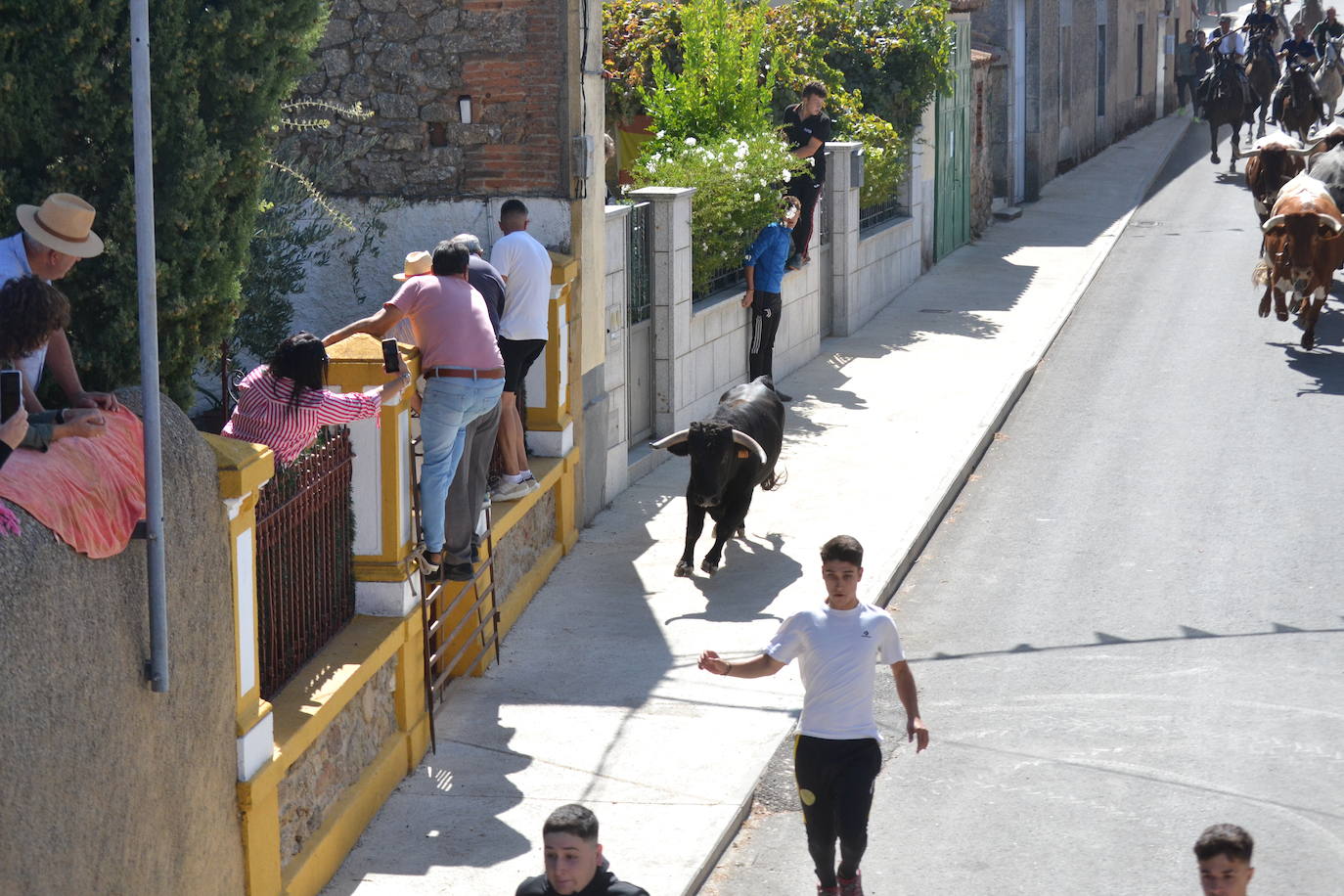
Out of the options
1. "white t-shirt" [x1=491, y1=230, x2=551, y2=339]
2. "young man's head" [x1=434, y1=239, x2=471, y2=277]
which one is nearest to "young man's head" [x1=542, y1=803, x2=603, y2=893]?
"young man's head" [x1=434, y1=239, x2=471, y2=277]

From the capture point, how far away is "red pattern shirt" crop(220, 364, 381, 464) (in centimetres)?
774

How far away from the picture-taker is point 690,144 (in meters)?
17.0

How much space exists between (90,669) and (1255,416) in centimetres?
1357

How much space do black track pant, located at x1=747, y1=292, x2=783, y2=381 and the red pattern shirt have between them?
9507 millimetres

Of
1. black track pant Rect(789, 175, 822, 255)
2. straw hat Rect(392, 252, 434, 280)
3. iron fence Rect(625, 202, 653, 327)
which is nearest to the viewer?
straw hat Rect(392, 252, 434, 280)

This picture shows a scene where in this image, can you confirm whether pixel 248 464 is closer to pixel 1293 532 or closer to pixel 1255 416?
pixel 1293 532

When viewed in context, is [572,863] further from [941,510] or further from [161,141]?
[941,510]

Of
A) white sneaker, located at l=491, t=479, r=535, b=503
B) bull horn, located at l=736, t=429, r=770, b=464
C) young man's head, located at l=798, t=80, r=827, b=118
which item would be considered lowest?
white sneaker, located at l=491, t=479, r=535, b=503

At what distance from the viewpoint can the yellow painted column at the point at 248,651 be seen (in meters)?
6.75

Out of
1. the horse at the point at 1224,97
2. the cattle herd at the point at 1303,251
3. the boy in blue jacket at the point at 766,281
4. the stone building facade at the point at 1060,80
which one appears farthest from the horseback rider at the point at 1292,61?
the boy in blue jacket at the point at 766,281

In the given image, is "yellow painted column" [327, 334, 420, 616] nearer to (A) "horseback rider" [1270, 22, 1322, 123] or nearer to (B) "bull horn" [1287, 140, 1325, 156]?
(B) "bull horn" [1287, 140, 1325, 156]

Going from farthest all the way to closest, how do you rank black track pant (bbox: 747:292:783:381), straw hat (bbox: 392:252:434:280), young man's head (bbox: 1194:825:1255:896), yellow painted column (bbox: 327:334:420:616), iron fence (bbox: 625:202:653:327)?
black track pant (bbox: 747:292:783:381) → iron fence (bbox: 625:202:653:327) → straw hat (bbox: 392:252:434:280) → yellow painted column (bbox: 327:334:420:616) → young man's head (bbox: 1194:825:1255:896)

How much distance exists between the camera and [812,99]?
60.5 ft

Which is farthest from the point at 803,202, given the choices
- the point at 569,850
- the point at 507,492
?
the point at 569,850
